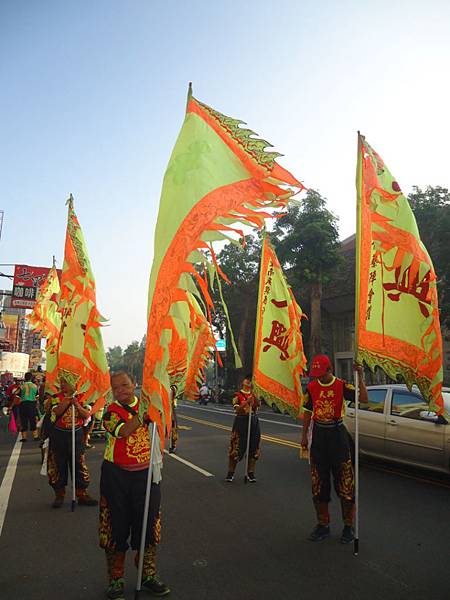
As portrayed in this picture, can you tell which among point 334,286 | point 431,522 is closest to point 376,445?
point 431,522

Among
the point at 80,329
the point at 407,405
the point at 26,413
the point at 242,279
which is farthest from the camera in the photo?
the point at 242,279

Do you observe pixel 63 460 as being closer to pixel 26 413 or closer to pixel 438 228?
pixel 26 413

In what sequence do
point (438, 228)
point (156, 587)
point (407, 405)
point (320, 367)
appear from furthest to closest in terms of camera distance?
point (438, 228), point (407, 405), point (320, 367), point (156, 587)

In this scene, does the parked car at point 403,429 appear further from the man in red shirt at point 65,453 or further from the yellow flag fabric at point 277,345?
the man in red shirt at point 65,453

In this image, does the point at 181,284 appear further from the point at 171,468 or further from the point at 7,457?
the point at 7,457

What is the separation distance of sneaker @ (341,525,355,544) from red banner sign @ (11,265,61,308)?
793 inches

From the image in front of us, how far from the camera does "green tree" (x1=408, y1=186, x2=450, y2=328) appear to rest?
63.0 ft

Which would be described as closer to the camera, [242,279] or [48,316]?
[48,316]

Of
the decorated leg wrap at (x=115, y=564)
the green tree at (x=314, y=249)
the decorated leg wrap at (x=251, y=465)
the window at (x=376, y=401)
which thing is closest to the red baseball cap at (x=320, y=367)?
the decorated leg wrap at (x=115, y=564)

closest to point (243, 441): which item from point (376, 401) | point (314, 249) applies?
point (376, 401)

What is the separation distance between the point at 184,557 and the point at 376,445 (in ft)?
15.4

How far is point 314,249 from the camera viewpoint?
24.0 metres

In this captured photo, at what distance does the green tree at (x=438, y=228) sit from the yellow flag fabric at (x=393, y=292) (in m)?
16.0

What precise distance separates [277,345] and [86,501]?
11.5ft
